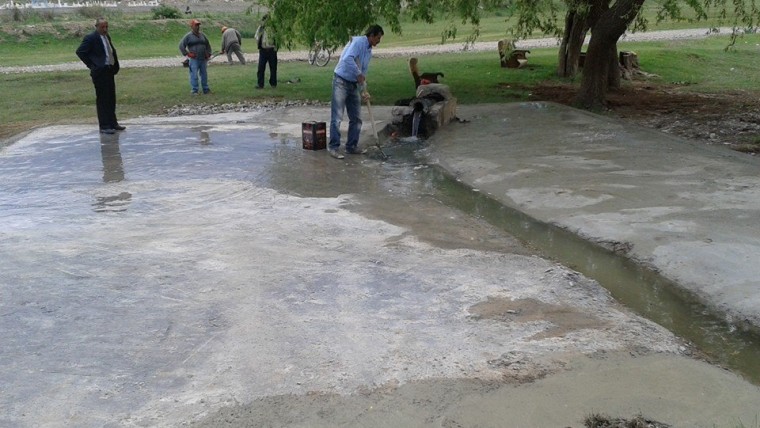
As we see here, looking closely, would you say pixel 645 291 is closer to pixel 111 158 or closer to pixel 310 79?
pixel 111 158

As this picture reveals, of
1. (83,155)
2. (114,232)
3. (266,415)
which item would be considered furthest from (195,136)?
(266,415)

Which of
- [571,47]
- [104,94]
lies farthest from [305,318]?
[571,47]

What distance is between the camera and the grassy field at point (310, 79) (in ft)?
55.0

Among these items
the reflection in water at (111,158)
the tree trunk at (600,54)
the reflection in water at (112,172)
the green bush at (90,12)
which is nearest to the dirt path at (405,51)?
the tree trunk at (600,54)

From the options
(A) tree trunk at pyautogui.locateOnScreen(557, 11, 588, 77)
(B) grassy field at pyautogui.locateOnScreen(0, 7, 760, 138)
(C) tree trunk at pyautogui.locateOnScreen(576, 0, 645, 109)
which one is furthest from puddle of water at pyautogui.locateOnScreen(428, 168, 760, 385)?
(A) tree trunk at pyautogui.locateOnScreen(557, 11, 588, 77)

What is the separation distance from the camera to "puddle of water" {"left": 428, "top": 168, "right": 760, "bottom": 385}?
5.29m

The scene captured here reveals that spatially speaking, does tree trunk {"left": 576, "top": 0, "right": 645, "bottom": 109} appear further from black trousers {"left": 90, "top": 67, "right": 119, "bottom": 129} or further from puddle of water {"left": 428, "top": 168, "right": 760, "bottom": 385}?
black trousers {"left": 90, "top": 67, "right": 119, "bottom": 129}

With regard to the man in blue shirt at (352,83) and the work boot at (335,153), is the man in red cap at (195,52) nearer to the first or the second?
the man in blue shirt at (352,83)

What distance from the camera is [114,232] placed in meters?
7.58

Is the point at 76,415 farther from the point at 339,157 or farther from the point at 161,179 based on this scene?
the point at 339,157

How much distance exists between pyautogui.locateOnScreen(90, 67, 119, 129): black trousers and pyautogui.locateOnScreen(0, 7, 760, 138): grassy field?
1.57m

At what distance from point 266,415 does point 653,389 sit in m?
2.22

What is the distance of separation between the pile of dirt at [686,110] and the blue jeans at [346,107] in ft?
17.3

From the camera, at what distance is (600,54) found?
15445mm
